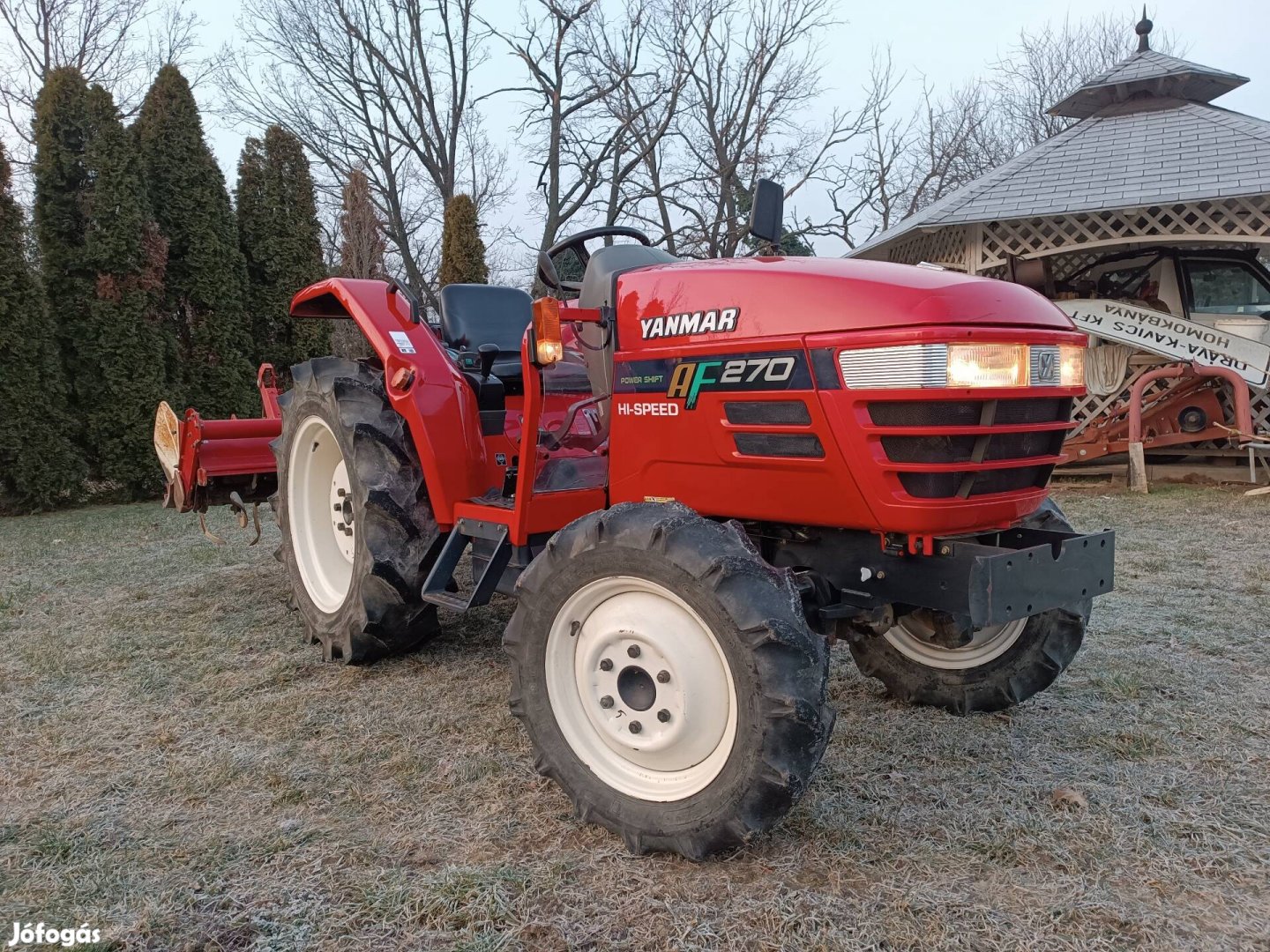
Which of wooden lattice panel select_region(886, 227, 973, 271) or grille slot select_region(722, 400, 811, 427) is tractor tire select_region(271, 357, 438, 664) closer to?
grille slot select_region(722, 400, 811, 427)

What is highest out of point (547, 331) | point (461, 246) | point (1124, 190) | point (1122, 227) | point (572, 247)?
point (461, 246)

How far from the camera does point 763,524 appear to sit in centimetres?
249

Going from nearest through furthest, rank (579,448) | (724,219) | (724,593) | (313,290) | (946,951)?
(946,951)
(724,593)
(579,448)
(313,290)
(724,219)

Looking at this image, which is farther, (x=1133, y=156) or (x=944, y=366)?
(x=1133, y=156)

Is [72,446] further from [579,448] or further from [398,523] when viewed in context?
[579,448]

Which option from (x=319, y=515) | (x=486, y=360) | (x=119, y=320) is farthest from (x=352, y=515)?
(x=119, y=320)

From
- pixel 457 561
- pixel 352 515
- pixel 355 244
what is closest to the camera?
pixel 457 561

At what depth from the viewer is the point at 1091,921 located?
1.80 metres

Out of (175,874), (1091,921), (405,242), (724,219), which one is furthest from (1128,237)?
(405,242)

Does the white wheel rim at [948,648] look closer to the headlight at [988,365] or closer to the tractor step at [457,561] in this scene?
the headlight at [988,365]

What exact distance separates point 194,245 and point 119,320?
3.90 ft

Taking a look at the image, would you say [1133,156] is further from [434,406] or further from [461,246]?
[434,406]

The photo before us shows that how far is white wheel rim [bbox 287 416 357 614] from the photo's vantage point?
12.3 ft

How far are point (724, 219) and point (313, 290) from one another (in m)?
16.9
